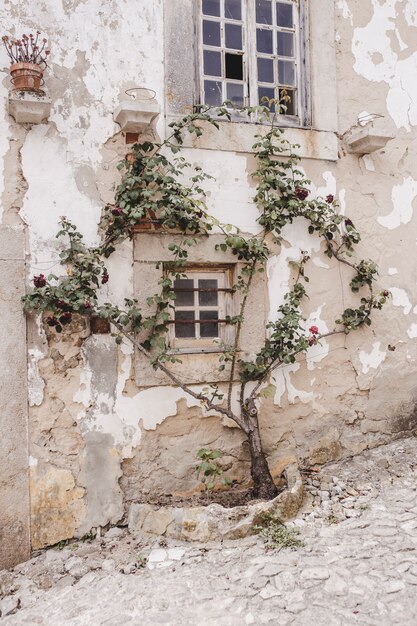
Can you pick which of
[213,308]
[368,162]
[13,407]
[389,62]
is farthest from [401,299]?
[13,407]

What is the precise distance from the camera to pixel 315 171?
546 cm

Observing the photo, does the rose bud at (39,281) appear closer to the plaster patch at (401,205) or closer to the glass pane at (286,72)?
the glass pane at (286,72)

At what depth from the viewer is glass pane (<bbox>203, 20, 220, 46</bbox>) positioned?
17.1 feet

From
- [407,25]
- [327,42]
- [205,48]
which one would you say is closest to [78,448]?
[205,48]

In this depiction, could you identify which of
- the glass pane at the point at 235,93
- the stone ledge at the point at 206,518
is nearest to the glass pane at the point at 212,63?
the glass pane at the point at 235,93

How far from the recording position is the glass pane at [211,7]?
5.22 metres

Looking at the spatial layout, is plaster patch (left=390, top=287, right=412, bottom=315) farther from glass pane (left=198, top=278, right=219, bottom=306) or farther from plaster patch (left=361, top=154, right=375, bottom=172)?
glass pane (left=198, top=278, right=219, bottom=306)

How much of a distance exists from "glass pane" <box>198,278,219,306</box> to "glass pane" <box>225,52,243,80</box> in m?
1.83

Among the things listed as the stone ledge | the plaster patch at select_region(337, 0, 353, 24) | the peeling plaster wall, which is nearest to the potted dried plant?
the peeling plaster wall

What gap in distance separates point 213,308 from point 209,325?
15cm

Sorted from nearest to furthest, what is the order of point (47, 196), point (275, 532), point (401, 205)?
1. point (275, 532)
2. point (47, 196)
3. point (401, 205)

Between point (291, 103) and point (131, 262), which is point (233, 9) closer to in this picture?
point (291, 103)

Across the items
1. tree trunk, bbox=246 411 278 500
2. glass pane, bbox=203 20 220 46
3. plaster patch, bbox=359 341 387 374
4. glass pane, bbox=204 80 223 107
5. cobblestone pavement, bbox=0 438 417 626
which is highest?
glass pane, bbox=203 20 220 46

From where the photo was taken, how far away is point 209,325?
17.0ft
